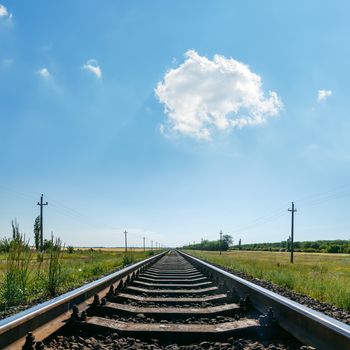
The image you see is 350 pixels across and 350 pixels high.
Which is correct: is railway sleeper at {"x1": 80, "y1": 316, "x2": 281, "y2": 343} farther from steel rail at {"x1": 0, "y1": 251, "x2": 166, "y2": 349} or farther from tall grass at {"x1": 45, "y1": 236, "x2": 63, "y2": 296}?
tall grass at {"x1": 45, "y1": 236, "x2": 63, "y2": 296}

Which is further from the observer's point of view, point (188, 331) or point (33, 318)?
point (188, 331)

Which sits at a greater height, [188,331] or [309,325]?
[309,325]

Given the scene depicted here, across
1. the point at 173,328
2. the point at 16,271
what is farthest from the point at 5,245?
the point at 173,328

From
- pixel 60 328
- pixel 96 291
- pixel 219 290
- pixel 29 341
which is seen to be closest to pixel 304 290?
pixel 219 290

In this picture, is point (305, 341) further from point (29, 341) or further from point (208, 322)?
point (29, 341)

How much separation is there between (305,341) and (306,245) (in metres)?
134

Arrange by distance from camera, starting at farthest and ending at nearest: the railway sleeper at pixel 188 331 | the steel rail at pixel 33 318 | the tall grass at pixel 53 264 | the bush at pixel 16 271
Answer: the tall grass at pixel 53 264
the bush at pixel 16 271
the railway sleeper at pixel 188 331
the steel rail at pixel 33 318

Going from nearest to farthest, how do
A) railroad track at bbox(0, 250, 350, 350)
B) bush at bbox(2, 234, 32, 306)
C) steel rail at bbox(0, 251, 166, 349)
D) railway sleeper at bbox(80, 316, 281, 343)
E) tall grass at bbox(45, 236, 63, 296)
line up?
steel rail at bbox(0, 251, 166, 349)
railroad track at bbox(0, 250, 350, 350)
railway sleeper at bbox(80, 316, 281, 343)
bush at bbox(2, 234, 32, 306)
tall grass at bbox(45, 236, 63, 296)

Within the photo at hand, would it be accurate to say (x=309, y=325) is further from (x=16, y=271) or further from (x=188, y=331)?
(x=16, y=271)

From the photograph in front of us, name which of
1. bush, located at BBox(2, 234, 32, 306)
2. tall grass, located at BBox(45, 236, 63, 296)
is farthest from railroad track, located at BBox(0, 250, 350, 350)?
tall grass, located at BBox(45, 236, 63, 296)

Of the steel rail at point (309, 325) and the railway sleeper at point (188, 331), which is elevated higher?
the steel rail at point (309, 325)

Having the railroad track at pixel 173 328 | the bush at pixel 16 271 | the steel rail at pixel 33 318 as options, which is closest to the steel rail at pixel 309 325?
the railroad track at pixel 173 328

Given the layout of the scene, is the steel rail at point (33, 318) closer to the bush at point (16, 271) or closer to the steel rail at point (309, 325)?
the bush at point (16, 271)

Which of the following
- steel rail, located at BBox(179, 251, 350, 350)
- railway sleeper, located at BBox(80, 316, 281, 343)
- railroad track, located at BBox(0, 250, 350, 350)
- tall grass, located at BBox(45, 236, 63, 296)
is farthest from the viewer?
tall grass, located at BBox(45, 236, 63, 296)
